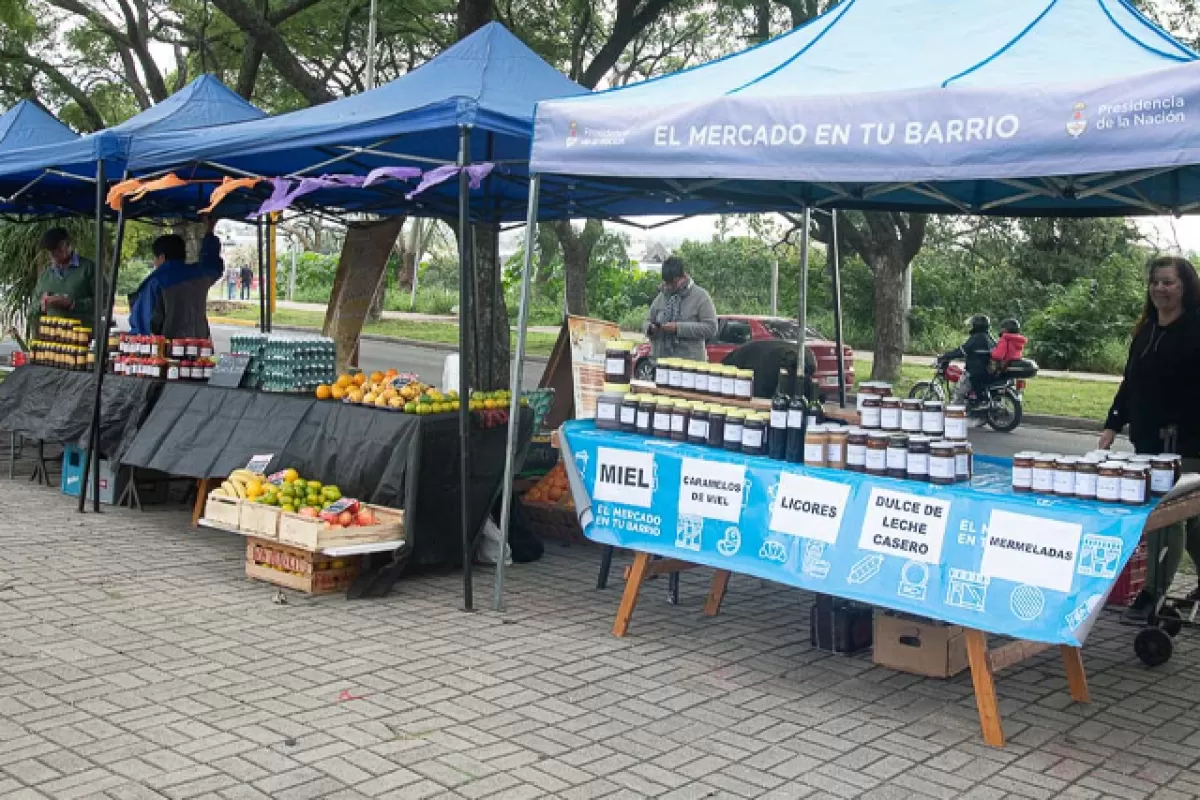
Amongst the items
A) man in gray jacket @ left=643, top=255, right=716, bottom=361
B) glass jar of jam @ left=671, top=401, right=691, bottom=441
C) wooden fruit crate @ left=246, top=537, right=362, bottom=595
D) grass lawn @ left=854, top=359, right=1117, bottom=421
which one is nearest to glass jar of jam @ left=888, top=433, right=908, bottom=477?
glass jar of jam @ left=671, top=401, right=691, bottom=441

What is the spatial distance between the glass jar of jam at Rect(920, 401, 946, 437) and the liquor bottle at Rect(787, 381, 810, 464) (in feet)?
1.70

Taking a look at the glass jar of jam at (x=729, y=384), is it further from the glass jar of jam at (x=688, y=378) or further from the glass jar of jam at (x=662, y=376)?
the glass jar of jam at (x=662, y=376)

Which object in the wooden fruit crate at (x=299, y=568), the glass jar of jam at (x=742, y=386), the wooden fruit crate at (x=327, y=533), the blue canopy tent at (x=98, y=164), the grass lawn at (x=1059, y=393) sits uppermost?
the blue canopy tent at (x=98, y=164)

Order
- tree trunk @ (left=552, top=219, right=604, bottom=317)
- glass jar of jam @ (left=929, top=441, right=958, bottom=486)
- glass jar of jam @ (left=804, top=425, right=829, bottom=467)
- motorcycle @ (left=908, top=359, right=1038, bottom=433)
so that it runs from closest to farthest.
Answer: glass jar of jam @ (left=929, top=441, right=958, bottom=486), glass jar of jam @ (left=804, top=425, right=829, bottom=467), motorcycle @ (left=908, top=359, right=1038, bottom=433), tree trunk @ (left=552, top=219, right=604, bottom=317)

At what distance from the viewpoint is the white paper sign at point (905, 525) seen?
477cm

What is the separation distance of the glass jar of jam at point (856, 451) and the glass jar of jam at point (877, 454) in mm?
41

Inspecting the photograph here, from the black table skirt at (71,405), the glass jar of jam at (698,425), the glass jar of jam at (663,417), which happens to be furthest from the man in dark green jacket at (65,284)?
the glass jar of jam at (698,425)

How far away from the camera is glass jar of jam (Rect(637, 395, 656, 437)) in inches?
238

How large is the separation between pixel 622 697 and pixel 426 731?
0.94 metres

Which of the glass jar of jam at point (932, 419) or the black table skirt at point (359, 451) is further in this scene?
the black table skirt at point (359, 451)

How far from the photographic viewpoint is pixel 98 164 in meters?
8.86

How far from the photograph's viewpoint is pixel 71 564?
7.18 meters

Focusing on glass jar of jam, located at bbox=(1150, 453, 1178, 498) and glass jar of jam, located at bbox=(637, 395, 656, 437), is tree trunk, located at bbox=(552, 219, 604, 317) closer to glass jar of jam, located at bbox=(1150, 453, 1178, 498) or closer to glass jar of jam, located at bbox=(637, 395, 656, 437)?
glass jar of jam, located at bbox=(637, 395, 656, 437)

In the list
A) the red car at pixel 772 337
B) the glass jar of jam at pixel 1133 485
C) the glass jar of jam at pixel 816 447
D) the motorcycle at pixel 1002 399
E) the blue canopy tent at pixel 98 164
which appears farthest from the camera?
the red car at pixel 772 337
